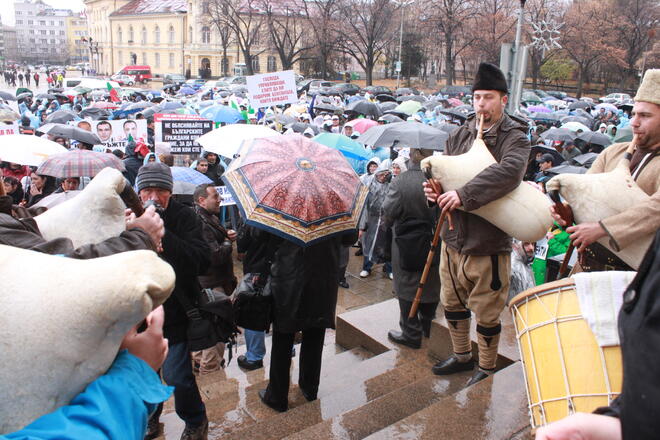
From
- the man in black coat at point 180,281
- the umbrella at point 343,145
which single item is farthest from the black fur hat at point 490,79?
the umbrella at point 343,145

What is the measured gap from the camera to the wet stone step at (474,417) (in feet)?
10.1

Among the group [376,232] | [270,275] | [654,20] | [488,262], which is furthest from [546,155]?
[654,20]

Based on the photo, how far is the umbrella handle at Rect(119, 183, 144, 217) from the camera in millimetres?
2195

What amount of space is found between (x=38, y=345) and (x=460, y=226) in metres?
2.83

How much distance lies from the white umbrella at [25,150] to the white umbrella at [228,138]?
7.06ft

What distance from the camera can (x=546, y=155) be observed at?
10367 millimetres

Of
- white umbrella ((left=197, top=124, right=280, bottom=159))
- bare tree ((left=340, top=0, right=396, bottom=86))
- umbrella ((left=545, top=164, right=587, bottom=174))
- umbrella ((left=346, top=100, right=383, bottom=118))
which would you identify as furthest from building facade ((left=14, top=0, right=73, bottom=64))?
umbrella ((left=545, top=164, right=587, bottom=174))

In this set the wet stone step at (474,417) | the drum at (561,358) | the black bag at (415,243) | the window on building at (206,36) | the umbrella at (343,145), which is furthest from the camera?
the window on building at (206,36)

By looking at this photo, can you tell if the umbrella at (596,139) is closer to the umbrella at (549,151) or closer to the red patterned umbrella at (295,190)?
the umbrella at (549,151)

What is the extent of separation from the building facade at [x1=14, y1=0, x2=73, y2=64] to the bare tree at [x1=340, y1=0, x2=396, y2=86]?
126 metres

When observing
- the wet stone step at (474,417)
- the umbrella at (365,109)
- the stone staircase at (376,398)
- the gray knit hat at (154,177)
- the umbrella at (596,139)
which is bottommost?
the stone staircase at (376,398)

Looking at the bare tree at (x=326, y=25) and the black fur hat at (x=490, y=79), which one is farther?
the bare tree at (x=326, y=25)

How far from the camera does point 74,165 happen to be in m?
5.74

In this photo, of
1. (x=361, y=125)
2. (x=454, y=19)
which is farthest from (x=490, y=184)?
(x=454, y=19)
